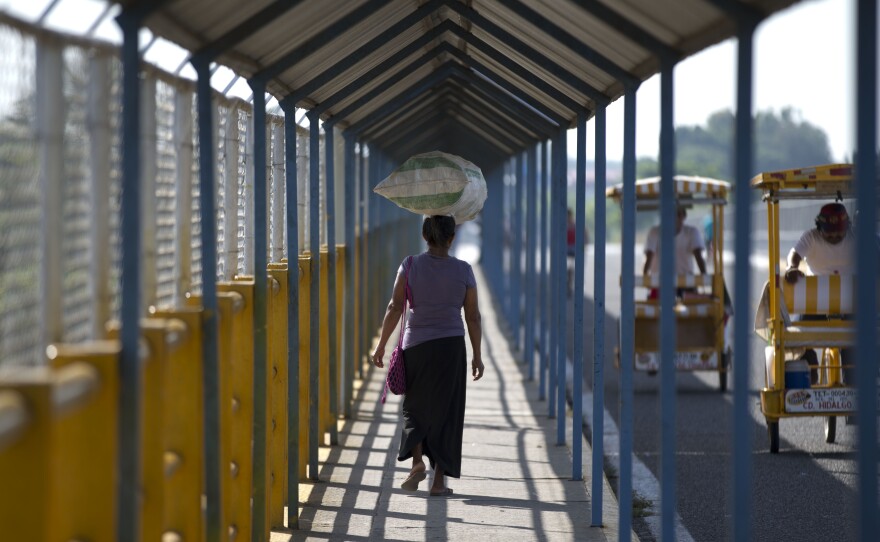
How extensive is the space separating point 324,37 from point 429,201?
208cm

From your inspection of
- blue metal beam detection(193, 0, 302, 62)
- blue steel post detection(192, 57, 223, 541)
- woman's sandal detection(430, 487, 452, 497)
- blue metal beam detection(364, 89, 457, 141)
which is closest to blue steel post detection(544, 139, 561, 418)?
blue metal beam detection(364, 89, 457, 141)

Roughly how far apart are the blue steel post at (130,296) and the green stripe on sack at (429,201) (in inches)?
158

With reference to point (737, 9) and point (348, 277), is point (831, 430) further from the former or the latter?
point (737, 9)

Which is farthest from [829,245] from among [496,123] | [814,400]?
[496,123]

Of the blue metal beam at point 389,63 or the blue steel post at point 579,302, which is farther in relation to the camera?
the blue steel post at point 579,302

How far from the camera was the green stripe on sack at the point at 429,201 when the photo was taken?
316 inches

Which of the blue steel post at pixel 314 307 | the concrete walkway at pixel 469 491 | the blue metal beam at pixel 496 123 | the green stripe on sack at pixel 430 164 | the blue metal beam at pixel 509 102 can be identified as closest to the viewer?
the concrete walkway at pixel 469 491

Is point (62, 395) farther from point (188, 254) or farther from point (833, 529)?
point (833, 529)

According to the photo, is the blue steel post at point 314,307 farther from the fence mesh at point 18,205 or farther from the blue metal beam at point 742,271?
the fence mesh at point 18,205

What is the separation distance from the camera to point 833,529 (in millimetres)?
7551

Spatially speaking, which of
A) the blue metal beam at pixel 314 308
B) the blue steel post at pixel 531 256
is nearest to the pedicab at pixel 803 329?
the blue metal beam at pixel 314 308

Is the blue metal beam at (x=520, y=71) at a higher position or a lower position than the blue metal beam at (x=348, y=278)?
higher

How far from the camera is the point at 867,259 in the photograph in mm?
3668

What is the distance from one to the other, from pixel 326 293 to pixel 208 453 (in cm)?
528
